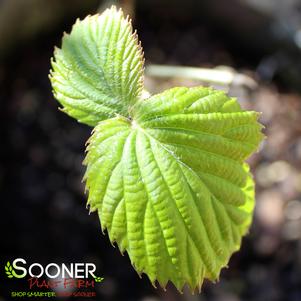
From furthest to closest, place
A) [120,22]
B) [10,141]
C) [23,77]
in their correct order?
[23,77]
[10,141]
[120,22]

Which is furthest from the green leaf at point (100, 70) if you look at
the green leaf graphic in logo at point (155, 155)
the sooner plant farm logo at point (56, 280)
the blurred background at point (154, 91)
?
the sooner plant farm logo at point (56, 280)

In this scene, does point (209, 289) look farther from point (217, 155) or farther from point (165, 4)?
point (165, 4)

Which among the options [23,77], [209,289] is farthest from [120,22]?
[23,77]

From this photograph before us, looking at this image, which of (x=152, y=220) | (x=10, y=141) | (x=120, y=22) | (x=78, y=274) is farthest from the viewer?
(x=10, y=141)

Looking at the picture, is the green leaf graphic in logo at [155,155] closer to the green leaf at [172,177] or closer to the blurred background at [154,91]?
the green leaf at [172,177]

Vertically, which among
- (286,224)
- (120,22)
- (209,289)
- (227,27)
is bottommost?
(209,289)

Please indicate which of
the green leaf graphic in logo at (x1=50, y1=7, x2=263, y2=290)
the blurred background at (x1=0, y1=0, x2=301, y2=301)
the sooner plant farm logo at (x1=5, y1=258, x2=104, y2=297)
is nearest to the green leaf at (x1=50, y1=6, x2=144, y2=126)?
the green leaf graphic in logo at (x1=50, y1=7, x2=263, y2=290)

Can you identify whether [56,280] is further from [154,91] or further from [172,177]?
[172,177]
